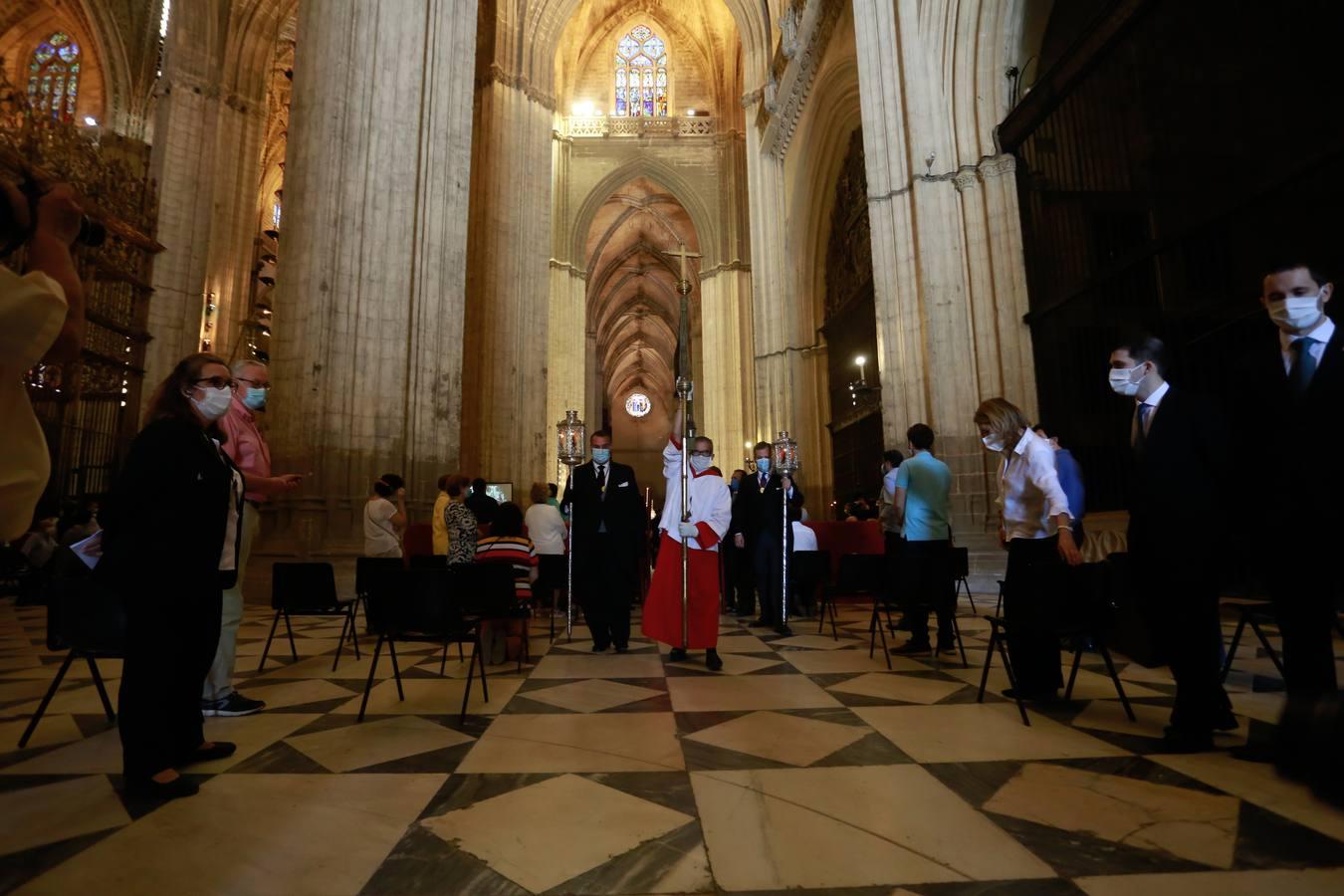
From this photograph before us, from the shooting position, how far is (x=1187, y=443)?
246cm

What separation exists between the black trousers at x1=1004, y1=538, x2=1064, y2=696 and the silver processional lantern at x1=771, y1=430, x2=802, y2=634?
1.94m

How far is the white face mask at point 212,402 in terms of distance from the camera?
248cm

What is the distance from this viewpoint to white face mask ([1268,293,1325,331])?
224 cm

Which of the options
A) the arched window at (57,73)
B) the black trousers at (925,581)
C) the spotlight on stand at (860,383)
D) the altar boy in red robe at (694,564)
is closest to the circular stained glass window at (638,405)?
the arched window at (57,73)

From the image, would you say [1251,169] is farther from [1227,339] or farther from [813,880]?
[813,880]

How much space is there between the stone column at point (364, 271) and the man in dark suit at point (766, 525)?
4.57 m

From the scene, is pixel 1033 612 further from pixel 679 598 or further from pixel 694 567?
pixel 679 598

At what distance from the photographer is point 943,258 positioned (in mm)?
9359

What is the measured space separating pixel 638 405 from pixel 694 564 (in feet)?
141

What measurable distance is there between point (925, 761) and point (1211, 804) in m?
0.75

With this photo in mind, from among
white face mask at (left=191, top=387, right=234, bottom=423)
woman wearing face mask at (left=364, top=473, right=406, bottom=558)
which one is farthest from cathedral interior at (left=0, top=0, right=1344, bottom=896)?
white face mask at (left=191, top=387, right=234, bottom=423)

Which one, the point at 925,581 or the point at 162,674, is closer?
the point at 162,674

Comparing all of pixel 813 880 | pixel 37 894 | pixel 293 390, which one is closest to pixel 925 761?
pixel 813 880

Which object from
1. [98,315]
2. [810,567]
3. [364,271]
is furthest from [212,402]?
[98,315]
